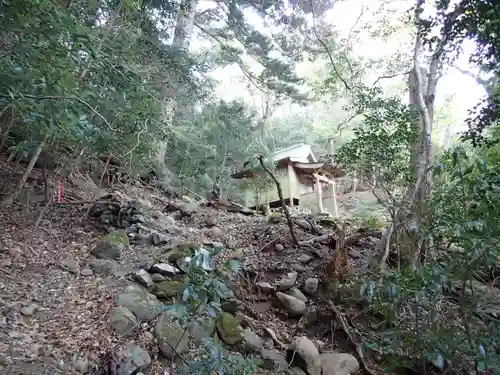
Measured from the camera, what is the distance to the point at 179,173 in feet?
39.8

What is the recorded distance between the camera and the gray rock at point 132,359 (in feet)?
9.78

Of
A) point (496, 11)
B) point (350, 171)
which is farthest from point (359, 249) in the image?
point (496, 11)

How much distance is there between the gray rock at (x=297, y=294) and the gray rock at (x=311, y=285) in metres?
0.13

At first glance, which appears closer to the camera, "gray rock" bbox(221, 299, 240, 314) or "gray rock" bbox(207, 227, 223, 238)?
"gray rock" bbox(221, 299, 240, 314)

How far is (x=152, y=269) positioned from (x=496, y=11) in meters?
4.55

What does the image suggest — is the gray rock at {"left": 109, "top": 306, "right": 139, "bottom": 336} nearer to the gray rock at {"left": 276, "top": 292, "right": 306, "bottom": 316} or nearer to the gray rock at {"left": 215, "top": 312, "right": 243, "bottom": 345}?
the gray rock at {"left": 215, "top": 312, "right": 243, "bottom": 345}

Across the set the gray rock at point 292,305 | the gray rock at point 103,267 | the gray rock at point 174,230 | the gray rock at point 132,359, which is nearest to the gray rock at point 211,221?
the gray rock at point 174,230

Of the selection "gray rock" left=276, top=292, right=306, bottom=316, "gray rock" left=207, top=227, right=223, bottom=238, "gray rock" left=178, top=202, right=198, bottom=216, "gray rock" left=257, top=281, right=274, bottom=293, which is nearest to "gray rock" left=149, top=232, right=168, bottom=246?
"gray rock" left=207, top=227, right=223, bottom=238

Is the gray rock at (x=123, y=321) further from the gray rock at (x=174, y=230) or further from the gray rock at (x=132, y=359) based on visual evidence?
the gray rock at (x=174, y=230)

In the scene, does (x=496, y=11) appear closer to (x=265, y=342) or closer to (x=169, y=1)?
(x=265, y=342)

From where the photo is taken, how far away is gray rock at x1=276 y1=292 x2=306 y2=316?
4.89 metres

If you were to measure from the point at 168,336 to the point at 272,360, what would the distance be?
4.06 feet

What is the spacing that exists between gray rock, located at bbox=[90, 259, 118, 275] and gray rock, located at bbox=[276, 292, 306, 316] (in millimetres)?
2343

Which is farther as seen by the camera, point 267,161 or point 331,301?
point 267,161
